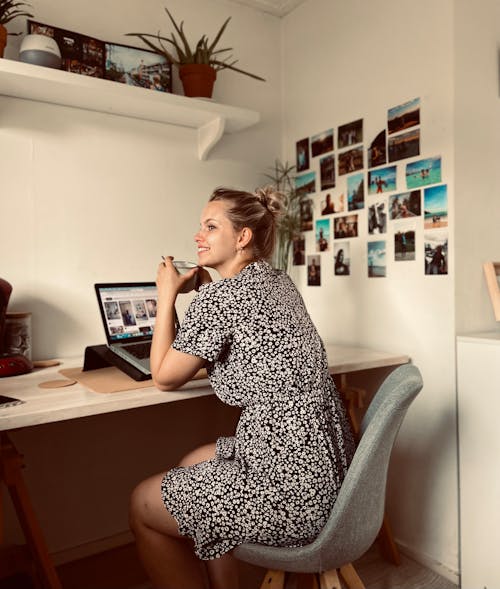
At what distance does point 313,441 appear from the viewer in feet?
4.07

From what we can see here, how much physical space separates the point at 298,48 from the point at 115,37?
0.89 m

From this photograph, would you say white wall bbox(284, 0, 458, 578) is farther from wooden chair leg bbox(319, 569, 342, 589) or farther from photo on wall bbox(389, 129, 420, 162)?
wooden chair leg bbox(319, 569, 342, 589)

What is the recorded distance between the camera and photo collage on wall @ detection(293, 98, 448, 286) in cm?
188

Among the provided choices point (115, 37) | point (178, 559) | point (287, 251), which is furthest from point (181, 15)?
point (178, 559)

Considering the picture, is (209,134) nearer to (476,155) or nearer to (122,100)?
(122,100)

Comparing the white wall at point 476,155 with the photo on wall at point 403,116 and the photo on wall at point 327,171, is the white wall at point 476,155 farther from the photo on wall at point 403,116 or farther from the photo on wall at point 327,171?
the photo on wall at point 327,171

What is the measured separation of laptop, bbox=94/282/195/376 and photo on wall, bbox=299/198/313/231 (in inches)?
35.4

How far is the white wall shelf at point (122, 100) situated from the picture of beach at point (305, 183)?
1.23ft

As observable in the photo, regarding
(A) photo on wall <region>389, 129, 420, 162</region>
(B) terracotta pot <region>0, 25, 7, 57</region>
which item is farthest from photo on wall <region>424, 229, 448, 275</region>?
(B) terracotta pot <region>0, 25, 7, 57</region>

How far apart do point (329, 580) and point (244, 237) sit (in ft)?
2.97

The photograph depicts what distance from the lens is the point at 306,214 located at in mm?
2449

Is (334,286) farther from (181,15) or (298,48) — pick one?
(181,15)

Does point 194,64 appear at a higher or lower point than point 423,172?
higher

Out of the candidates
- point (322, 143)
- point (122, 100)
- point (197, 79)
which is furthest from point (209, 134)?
point (322, 143)
